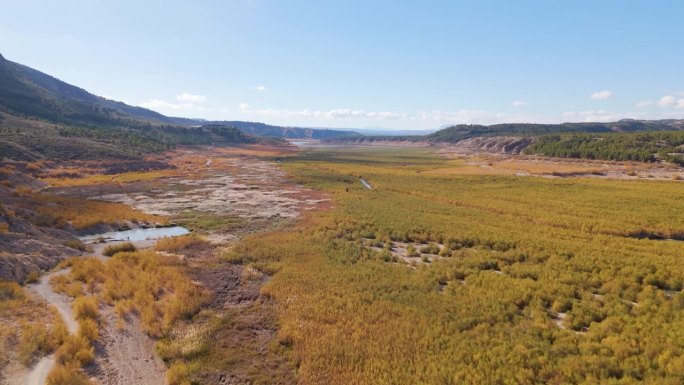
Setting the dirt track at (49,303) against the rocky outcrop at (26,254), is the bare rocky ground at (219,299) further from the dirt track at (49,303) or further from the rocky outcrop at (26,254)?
the rocky outcrop at (26,254)

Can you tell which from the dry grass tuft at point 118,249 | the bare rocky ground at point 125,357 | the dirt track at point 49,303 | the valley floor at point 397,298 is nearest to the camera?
the dirt track at point 49,303

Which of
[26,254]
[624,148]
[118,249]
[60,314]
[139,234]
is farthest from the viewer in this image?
[624,148]

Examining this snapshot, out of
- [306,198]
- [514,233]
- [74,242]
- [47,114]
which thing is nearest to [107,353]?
[74,242]

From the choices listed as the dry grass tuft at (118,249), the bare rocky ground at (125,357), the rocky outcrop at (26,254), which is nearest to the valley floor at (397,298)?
the bare rocky ground at (125,357)

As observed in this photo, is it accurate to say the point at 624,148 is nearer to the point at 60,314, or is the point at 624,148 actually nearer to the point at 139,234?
the point at 139,234

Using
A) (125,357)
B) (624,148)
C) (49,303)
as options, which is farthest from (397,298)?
(624,148)

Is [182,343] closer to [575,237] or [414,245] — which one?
[414,245]

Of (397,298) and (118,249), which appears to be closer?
(397,298)

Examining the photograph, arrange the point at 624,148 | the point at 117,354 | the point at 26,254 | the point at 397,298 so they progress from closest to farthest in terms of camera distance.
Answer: the point at 117,354
the point at 397,298
the point at 26,254
the point at 624,148

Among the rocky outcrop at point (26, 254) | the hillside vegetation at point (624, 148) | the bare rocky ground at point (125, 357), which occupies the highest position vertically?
the hillside vegetation at point (624, 148)
